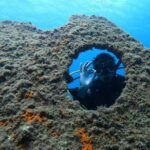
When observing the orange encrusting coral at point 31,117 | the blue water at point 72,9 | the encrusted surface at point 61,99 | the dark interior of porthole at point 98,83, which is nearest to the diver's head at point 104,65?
the dark interior of porthole at point 98,83

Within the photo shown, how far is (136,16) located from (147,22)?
16.4 ft

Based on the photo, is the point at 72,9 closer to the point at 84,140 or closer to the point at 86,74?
the point at 86,74

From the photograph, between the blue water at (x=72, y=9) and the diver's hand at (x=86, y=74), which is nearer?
the diver's hand at (x=86, y=74)

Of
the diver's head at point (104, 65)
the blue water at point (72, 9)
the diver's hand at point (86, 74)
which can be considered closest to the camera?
the diver's hand at point (86, 74)

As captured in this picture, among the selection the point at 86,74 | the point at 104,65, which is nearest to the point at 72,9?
the point at 104,65

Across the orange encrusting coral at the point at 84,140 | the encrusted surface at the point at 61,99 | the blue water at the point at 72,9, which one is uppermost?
the blue water at the point at 72,9

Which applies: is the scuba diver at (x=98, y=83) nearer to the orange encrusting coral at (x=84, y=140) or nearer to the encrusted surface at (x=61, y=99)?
the encrusted surface at (x=61, y=99)

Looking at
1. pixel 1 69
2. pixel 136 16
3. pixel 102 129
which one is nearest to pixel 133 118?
pixel 102 129

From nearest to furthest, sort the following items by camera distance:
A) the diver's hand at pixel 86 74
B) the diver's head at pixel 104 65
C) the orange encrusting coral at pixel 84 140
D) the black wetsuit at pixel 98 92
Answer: the orange encrusting coral at pixel 84 140, the diver's hand at pixel 86 74, the black wetsuit at pixel 98 92, the diver's head at pixel 104 65

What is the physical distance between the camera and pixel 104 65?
637 cm

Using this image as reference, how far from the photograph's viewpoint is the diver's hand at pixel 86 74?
611cm

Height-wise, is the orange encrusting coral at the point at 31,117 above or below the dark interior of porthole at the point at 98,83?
below

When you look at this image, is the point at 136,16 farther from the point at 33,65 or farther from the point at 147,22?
the point at 33,65

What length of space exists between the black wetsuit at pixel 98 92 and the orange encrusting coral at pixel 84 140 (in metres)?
1.95
